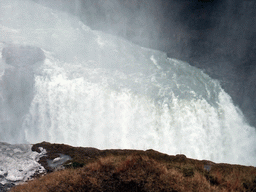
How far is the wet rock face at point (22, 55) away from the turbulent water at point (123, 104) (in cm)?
96

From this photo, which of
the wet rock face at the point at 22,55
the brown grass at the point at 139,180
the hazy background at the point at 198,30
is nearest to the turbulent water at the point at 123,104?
the wet rock face at the point at 22,55

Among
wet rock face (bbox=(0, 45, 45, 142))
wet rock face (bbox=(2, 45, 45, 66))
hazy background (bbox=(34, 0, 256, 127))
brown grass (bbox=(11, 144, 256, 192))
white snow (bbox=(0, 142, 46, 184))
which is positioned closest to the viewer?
brown grass (bbox=(11, 144, 256, 192))

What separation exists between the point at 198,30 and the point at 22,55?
2479 cm

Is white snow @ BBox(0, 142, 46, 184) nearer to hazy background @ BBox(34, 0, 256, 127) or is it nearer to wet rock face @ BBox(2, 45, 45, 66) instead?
wet rock face @ BBox(2, 45, 45, 66)

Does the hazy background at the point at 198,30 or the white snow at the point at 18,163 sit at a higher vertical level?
the hazy background at the point at 198,30

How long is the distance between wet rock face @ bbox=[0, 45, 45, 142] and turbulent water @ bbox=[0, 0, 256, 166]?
43 cm

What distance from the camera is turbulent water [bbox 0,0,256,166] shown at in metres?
21.2

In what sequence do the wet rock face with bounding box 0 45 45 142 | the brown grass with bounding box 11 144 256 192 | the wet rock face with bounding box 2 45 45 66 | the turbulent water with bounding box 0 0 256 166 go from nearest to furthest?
the brown grass with bounding box 11 144 256 192 < the wet rock face with bounding box 0 45 45 142 < the turbulent water with bounding box 0 0 256 166 < the wet rock face with bounding box 2 45 45 66

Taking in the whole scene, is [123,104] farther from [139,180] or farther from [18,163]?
[139,180]

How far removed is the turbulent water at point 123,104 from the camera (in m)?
21.2

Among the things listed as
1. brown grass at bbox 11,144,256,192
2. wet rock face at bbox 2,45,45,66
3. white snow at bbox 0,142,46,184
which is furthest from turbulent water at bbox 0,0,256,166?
brown grass at bbox 11,144,256,192

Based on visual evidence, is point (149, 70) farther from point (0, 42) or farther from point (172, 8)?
point (0, 42)

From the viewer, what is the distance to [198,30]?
1228 inches

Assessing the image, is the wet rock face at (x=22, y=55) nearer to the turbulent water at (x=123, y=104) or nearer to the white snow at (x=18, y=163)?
the turbulent water at (x=123, y=104)
